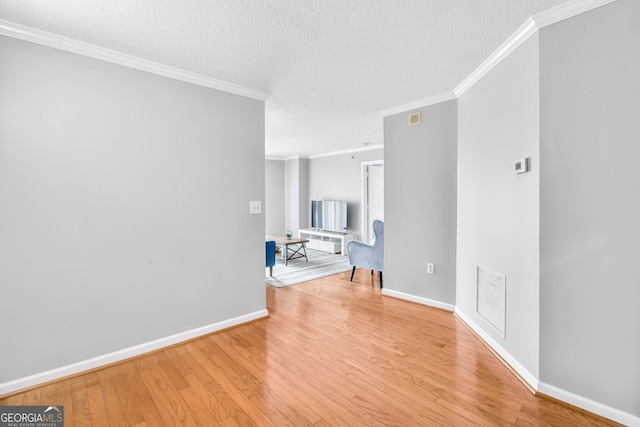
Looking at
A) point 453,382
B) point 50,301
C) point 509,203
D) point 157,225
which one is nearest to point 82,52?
point 157,225

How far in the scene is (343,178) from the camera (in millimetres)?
6887

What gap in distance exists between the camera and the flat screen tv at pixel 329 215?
674 centimetres

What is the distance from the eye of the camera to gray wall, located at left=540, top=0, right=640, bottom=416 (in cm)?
154

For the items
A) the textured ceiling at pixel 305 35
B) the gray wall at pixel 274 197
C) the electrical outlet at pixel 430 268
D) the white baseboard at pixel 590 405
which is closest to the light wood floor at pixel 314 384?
the white baseboard at pixel 590 405

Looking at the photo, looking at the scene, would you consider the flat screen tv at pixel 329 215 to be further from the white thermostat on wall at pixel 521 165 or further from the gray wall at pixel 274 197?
the white thermostat on wall at pixel 521 165

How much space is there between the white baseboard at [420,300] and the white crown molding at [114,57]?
2.80 meters

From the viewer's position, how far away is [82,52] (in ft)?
6.77

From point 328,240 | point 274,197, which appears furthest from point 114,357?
point 274,197

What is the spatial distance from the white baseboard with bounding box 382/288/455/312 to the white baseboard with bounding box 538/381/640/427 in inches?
55.2

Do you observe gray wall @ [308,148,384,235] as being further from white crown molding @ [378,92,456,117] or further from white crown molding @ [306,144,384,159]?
white crown molding @ [378,92,456,117]

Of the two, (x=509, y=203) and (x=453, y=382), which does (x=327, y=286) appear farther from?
(x=509, y=203)

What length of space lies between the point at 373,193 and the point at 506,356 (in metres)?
4.60

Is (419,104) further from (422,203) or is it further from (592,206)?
(592,206)

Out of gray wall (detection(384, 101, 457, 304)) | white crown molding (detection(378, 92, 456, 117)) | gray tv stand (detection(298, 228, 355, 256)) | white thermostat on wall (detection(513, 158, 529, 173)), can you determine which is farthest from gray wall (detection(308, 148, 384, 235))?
white thermostat on wall (detection(513, 158, 529, 173))
